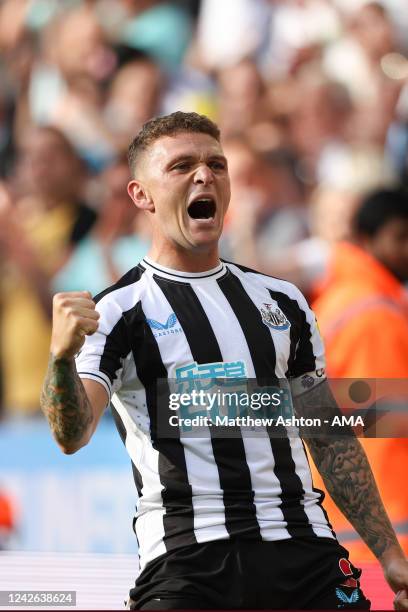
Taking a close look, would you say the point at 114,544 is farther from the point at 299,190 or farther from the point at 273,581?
the point at 273,581

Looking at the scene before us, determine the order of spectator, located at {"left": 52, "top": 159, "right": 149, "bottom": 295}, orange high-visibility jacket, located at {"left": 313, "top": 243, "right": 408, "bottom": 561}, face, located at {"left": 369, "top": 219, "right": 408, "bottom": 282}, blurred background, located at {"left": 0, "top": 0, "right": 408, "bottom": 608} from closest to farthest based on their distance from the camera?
orange high-visibility jacket, located at {"left": 313, "top": 243, "right": 408, "bottom": 561}
face, located at {"left": 369, "top": 219, "right": 408, "bottom": 282}
blurred background, located at {"left": 0, "top": 0, "right": 408, "bottom": 608}
spectator, located at {"left": 52, "top": 159, "right": 149, "bottom": 295}

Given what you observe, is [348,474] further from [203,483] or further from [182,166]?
[182,166]

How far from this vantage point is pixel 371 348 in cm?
454

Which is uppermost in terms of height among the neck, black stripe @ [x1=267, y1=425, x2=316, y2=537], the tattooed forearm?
the neck

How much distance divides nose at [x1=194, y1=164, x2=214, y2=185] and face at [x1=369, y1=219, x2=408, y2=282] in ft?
8.33

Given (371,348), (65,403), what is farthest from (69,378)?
(371,348)

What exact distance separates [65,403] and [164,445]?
0.30 meters

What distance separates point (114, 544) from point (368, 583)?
292 cm

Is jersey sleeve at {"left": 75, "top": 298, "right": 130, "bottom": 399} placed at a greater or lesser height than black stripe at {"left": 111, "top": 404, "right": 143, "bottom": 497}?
greater

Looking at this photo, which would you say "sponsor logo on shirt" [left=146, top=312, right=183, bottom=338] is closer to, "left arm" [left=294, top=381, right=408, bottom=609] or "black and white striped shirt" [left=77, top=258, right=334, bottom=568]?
"black and white striped shirt" [left=77, top=258, right=334, bottom=568]

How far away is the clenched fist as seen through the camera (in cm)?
217

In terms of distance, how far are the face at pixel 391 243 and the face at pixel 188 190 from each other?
248 cm

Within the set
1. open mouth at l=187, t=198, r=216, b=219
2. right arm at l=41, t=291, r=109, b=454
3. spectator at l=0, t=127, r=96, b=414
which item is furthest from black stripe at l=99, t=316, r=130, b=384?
spectator at l=0, t=127, r=96, b=414

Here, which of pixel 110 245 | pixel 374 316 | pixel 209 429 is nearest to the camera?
pixel 209 429
